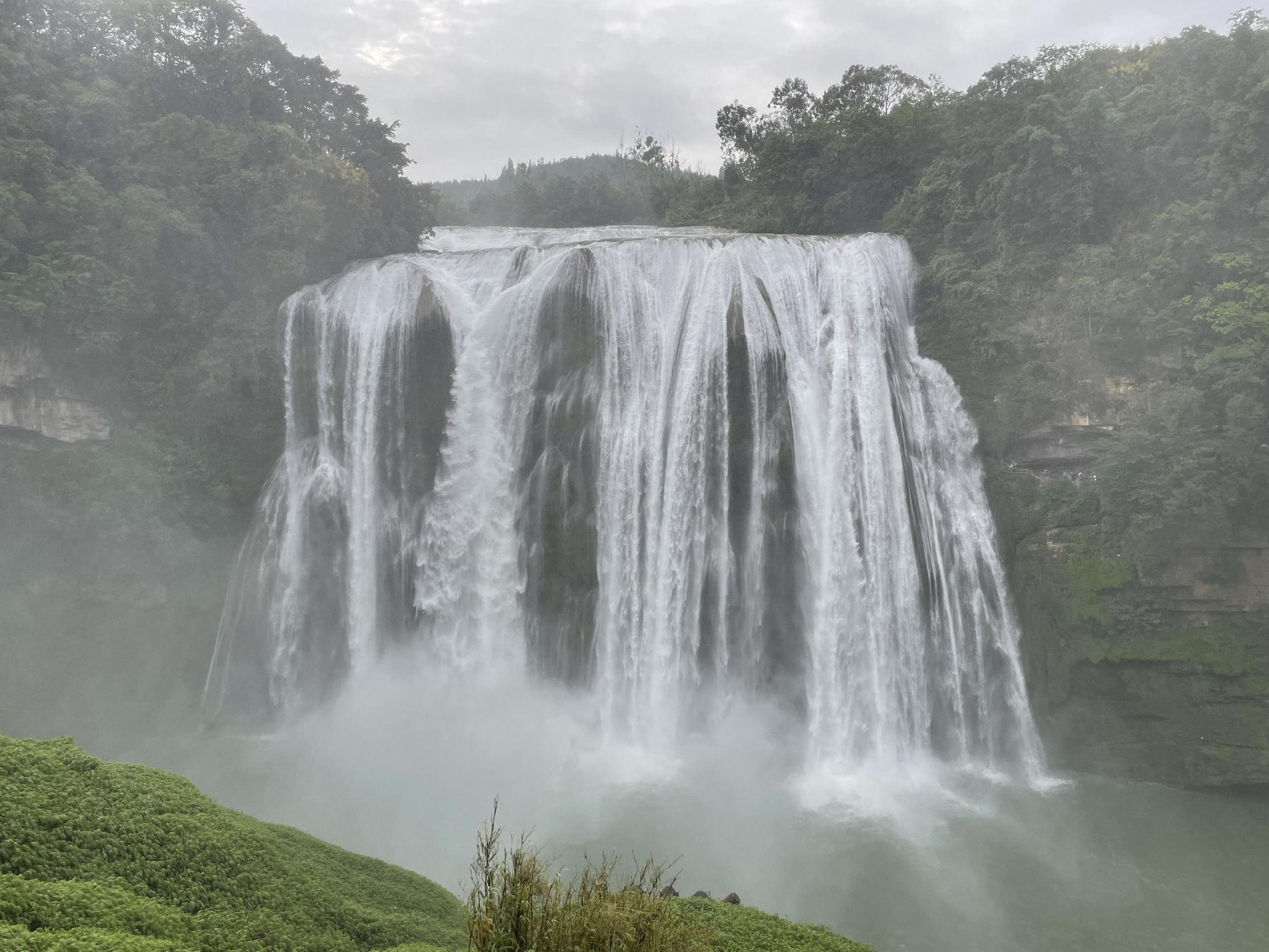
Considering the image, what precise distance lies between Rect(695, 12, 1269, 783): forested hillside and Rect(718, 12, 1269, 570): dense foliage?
0.05 m

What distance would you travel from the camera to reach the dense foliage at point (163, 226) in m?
19.2

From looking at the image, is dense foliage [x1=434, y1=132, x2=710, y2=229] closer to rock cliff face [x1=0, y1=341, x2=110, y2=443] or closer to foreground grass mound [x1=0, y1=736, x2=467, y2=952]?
rock cliff face [x1=0, y1=341, x2=110, y2=443]

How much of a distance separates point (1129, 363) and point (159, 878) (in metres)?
18.5

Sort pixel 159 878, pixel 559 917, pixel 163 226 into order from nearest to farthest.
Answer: pixel 559 917 < pixel 159 878 < pixel 163 226

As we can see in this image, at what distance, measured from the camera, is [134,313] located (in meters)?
20.2

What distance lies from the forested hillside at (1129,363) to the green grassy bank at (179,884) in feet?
37.5

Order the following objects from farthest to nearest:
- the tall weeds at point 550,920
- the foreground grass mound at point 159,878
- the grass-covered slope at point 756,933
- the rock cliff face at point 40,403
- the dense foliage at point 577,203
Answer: the dense foliage at point 577,203 < the rock cliff face at point 40,403 < the grass-covered slope at point 756,933 < the tall weeds at point 550,920 < the foreground grass mound at point 159,878

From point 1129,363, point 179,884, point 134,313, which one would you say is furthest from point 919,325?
point 134,313

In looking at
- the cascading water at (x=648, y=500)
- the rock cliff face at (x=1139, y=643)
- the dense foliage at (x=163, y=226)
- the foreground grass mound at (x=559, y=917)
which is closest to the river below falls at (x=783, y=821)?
the rock cliff face at (x=1139, y=643)

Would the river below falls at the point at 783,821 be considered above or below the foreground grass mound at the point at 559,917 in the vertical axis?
below

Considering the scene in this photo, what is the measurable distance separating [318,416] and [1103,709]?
18.7 meters

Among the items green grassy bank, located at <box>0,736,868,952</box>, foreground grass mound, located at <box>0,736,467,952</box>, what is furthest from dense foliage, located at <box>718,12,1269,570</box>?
foreground grass mound, located at <box>0,736,467,952</box>

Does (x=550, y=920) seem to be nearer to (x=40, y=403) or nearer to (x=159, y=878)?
(x=159, y=878)

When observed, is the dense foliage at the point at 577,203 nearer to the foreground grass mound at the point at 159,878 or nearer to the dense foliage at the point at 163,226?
the dense foliage at the point at 163,226
